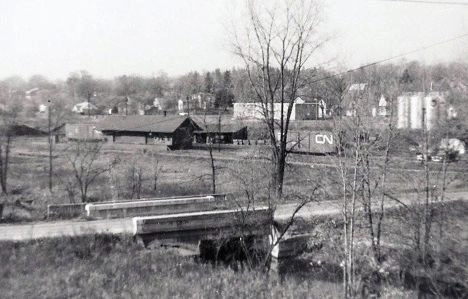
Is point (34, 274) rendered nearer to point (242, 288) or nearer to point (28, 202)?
point (242, 288)

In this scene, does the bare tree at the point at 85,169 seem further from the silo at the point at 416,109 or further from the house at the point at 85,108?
the house at the point at 85,108

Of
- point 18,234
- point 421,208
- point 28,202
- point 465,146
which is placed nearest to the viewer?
point 18,234

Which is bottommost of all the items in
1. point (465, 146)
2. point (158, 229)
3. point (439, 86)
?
point (158, 229)

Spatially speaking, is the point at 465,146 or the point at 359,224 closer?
the point at 359,224

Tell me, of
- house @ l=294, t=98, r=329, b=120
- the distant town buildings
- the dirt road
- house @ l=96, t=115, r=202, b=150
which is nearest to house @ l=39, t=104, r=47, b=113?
house @ l=96, t=115, r=202, b=150

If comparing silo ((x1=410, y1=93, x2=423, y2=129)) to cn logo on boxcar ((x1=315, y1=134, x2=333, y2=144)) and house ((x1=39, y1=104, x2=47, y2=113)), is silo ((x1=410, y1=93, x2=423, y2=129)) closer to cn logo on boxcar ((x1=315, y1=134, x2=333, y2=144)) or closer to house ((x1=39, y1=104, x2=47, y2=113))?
cn logo on boxcar ((x1=315, y1=134, x2=333, y2=144))

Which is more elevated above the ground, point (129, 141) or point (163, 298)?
point (129, 141)

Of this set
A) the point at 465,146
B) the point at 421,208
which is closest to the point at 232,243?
→ the point at 421,208
